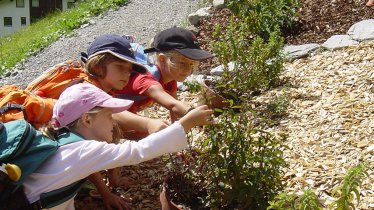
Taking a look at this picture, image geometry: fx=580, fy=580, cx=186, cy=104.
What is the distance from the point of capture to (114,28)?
33.4 feet

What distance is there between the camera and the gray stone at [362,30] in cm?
602

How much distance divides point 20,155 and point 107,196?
1.00 metres

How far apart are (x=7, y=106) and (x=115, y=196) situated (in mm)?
887

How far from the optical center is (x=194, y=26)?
27.2 ft

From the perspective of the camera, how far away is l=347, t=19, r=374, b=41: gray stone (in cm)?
602

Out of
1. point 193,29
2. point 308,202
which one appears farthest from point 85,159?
point 193,29

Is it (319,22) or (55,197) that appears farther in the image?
(319,22)

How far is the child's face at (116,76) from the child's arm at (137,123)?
→ 19 centimetres

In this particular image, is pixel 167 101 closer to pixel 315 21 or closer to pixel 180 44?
pixel 180 44

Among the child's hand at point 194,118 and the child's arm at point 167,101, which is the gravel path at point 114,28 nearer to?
the child's arm at point 167,101

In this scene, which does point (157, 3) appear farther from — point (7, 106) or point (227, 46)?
point (7, 106)

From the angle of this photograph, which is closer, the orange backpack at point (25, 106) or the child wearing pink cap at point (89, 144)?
the child wearing pink cap at point (89, 144)

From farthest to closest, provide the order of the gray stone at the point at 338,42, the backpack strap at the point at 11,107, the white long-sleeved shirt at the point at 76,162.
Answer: the gray stone at the point at 338,42
the backpack strap at the point at 11,107
the white long-sleeved shirt at the point at 76,162

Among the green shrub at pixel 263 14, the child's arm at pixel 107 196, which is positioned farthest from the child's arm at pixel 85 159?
the green shrub at pixel 263 14
